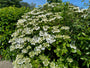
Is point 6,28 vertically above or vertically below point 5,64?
above

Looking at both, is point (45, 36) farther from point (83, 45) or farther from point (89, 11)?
point (89, 11)

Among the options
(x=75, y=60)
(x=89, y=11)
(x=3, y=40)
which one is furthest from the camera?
(x=3, y=40)

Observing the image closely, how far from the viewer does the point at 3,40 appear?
2322mm

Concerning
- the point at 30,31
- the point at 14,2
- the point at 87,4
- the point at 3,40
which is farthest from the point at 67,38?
the point at 14,2

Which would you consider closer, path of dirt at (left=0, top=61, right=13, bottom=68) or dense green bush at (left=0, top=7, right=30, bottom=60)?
path of dirt at (left=0, top=61, right=13, bottom=68)

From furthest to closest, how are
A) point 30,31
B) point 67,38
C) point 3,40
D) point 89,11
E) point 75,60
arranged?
1. point 3,40
2. point 89,11
3. point 30,31
4. point 75,60
5. point 67,38

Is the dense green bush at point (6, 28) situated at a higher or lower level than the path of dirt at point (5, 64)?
higher

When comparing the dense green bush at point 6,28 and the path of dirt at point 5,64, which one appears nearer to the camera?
the path of dirt at point 5,64

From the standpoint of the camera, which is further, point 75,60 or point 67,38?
point 75,60

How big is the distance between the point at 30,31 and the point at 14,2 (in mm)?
12976

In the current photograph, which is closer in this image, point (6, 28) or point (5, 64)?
point (5, 64)

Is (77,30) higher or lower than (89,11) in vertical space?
lower

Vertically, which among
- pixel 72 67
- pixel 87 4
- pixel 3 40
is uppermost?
pixel 87 4

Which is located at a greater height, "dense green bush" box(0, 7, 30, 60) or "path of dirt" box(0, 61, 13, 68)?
"dense green bush" box(0, 7, 30, 60)
